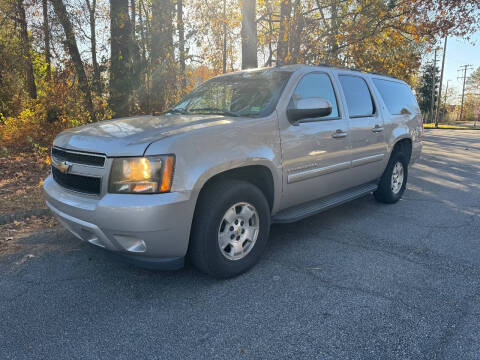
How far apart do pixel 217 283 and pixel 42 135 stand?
9.72m

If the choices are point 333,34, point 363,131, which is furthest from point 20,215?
point 333,34

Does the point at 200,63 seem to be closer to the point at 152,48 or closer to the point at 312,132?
the point at 152,48

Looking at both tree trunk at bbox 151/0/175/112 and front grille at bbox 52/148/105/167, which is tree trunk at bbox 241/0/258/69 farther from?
front grille at bbox 52/148/105/167

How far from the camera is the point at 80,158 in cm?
276

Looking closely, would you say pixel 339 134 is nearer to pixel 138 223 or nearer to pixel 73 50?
pixel 138 223

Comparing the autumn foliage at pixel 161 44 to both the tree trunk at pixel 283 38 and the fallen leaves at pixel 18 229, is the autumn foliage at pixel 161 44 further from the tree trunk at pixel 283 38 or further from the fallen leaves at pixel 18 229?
the fallen leaves at pixel 18 229

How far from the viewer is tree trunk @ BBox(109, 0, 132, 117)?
7802 millimetres

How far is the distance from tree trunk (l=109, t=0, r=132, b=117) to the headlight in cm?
600

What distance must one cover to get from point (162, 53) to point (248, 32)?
95.1 inches

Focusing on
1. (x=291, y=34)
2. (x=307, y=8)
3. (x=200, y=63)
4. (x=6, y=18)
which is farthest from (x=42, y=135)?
(x=307, y=8)

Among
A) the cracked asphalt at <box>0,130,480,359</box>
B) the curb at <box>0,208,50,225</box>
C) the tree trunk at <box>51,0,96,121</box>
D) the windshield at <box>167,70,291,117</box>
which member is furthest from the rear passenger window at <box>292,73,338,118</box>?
the tree trunk at <box>51,0,96,121</box>

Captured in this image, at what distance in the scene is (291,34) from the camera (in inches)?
386

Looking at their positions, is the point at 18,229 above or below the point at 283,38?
below

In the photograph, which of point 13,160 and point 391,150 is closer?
point 391,150
